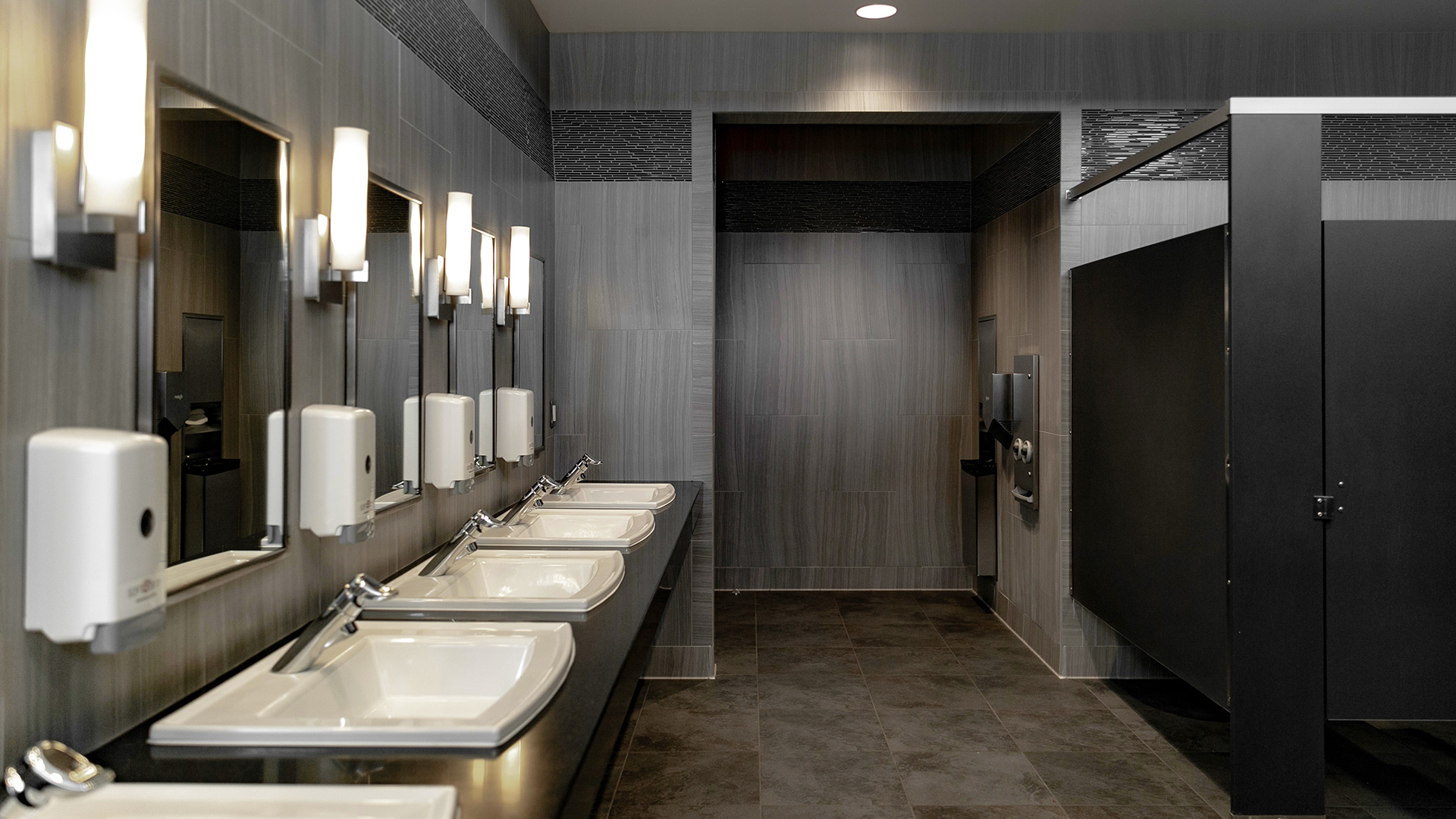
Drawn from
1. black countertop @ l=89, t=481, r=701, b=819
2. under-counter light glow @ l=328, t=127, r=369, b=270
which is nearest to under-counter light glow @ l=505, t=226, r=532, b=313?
under-counter light glow @ l=328, t=127, r=369, b=270

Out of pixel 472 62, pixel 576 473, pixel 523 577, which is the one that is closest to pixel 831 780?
pixel 523 577

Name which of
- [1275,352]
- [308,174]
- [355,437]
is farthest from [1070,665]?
[308,174]

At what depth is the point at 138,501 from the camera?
110cm

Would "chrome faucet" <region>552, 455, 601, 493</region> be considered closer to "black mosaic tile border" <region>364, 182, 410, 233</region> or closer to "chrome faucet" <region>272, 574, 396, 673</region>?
"black mosaic tile border" <region>364, 182, 410, 233</region>

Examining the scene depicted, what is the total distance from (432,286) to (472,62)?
887 millimetres

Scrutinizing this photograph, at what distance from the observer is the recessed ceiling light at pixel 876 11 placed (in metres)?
3.66

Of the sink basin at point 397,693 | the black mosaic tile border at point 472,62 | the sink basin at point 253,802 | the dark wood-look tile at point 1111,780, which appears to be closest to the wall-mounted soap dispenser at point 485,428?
the black mosaic tile border at point 472,62

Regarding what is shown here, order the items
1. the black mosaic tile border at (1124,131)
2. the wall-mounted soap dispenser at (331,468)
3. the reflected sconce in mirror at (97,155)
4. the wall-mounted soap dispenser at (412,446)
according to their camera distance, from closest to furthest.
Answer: the reflected sconce in mirror at (97,155) → the wall-mounted soap dispenser at (331,468) → the wall-mounted soap dispenser at (412,446) → the black mosaic tile border at (1124,131)

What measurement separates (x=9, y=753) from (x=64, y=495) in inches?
12.2

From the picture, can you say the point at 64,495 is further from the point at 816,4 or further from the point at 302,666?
the point at 816,4

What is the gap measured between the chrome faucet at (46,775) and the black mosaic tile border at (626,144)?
330 cm

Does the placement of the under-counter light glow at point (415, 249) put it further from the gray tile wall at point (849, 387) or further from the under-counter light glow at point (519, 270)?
the gray tile wall at point (849, 387)

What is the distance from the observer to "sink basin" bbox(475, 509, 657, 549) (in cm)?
251

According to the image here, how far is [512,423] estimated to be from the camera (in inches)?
123
